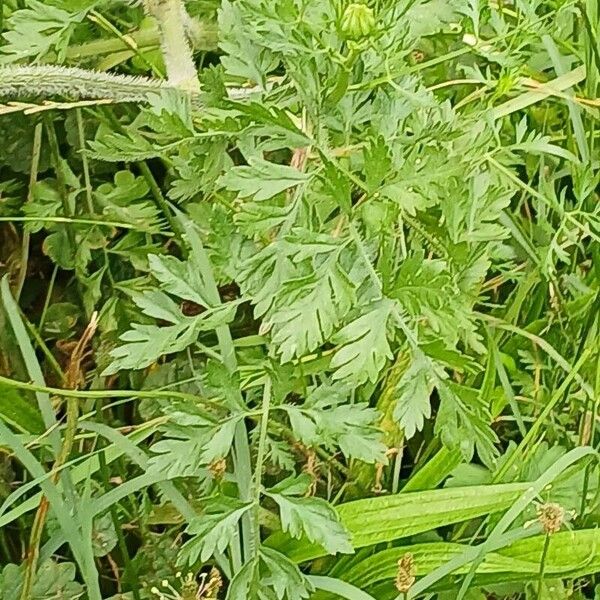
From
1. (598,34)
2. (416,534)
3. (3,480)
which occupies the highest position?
(598,34)

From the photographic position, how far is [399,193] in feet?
3.49

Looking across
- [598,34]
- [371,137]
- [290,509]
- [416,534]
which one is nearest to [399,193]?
[371,137]

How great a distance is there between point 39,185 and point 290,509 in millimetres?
642

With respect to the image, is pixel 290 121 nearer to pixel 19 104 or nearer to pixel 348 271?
pixel 348 271

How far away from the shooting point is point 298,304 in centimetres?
104

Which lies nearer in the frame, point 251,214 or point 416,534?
point 251,214

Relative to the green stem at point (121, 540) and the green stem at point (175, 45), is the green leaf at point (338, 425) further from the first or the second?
the green stem at point (175, 45)

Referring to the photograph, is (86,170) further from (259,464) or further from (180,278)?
(259,464)

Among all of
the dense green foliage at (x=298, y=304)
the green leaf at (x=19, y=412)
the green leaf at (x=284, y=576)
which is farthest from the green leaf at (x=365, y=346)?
the green leaf at (x=19, y=412)

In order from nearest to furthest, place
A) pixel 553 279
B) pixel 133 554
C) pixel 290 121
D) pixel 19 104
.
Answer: pixel 290 121, pixel 19 104, pixel 133 554, pixel 553 279

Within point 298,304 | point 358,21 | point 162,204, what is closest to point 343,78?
point 358,21

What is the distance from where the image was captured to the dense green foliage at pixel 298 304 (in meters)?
1.07

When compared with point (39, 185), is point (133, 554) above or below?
below

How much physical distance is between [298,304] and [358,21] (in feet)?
0.98
